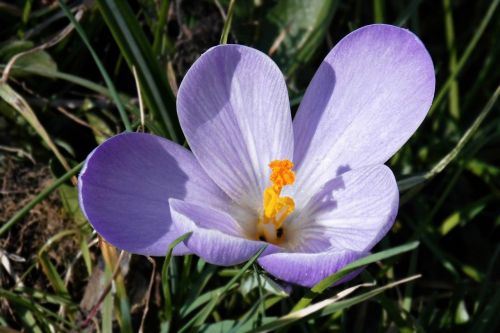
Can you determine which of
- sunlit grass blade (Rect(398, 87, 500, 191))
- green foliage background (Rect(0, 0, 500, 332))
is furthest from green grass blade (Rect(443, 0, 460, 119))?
sunlit grass blade (Rect(398, 87, 500, 191))

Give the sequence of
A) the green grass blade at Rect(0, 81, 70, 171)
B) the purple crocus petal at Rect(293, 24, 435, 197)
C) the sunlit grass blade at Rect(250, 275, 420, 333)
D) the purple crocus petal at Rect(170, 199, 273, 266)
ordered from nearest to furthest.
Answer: the purple crocus petal at Rect(170, 199, 273, 266), the sunlit grass blade at Rect(250, 275, 420, 333), the purple crocus petal at Rect(293, 24, 435, 197), the green grass blade at Rect(0, 81, 70, 171)

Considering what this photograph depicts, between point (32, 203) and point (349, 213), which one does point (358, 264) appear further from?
point (32, 203)

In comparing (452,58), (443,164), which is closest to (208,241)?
(443,164)

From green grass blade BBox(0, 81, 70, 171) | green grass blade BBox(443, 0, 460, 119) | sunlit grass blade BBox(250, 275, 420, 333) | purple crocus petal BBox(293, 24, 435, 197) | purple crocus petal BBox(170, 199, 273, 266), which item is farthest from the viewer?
green grass blade BBox(443, 0, 460, 119)

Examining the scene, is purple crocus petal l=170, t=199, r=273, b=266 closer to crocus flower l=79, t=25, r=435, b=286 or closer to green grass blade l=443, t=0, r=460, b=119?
crocus flower l=79, t=25, r=435, b=286

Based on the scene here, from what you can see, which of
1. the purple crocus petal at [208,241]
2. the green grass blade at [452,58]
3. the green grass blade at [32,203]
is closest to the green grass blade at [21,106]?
the green grass blade at [32,203]

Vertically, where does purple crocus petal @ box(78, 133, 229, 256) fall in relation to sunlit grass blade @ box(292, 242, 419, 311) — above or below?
above

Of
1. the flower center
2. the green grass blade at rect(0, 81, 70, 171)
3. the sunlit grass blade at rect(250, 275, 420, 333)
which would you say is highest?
the green grass blade at rect(0, 81, 70, 171)
